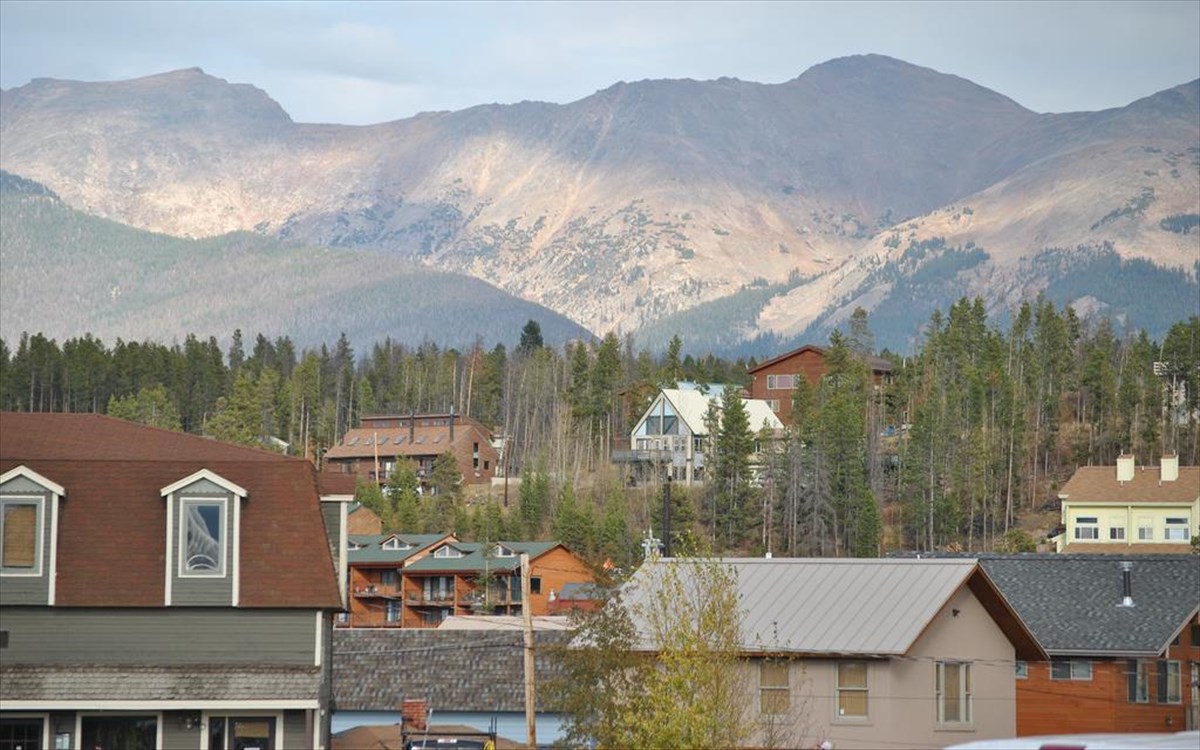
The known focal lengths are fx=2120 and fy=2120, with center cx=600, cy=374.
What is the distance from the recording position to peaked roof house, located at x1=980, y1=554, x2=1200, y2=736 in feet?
209

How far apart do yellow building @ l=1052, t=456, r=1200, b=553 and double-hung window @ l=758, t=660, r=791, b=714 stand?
82.7m

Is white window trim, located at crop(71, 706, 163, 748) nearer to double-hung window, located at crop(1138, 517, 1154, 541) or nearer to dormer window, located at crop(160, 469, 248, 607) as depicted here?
dormer window, located at crop(160, 469, 248, 607)

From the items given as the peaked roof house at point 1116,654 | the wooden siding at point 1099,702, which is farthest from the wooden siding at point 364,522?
the wooden siding at point 1099,702

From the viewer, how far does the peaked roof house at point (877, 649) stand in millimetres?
47719

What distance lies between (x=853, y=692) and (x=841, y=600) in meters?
2.84

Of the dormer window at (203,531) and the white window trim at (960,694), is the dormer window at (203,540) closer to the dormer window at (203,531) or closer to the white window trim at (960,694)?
the dormer window at (203,531)

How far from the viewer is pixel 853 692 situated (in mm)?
48000

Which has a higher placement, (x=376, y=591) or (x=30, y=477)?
(x=30, y=477)

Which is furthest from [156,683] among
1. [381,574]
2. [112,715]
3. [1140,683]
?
[381,574]

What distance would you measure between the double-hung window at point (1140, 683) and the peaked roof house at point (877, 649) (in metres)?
14.2

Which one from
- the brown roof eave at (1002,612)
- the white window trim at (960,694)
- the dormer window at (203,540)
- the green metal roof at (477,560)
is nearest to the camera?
the dormer window at (203,540)

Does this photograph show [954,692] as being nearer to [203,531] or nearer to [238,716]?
[238,716]

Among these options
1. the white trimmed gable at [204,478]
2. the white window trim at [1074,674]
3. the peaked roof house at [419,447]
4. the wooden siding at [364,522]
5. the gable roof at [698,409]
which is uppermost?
the gable roof at [698,409]

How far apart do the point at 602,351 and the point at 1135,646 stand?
129 m
